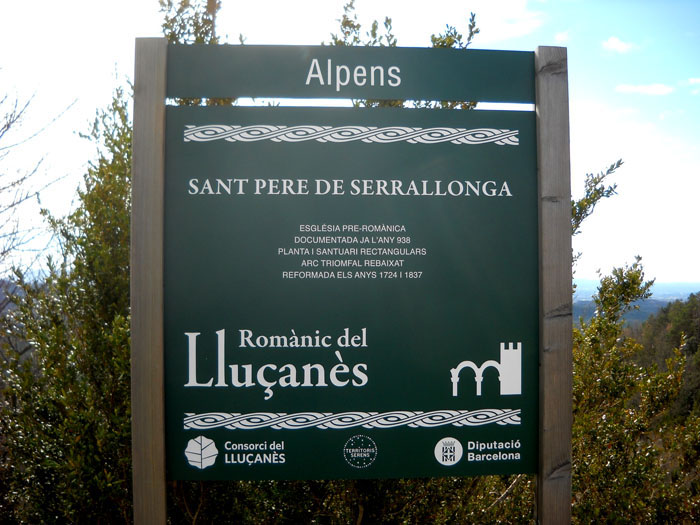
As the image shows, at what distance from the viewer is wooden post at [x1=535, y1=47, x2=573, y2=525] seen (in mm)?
2371

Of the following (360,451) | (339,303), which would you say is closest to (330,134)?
(339,303)

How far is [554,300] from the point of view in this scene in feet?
7.82

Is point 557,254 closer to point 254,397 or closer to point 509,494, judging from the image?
point 254,397

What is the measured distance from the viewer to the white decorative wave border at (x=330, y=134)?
235 cm

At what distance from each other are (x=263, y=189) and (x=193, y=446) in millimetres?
Result: 1222

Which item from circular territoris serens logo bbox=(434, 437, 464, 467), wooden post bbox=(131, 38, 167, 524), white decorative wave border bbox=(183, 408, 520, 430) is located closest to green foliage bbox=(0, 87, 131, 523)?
wooden post bbox=(131, 38, 167, 524)

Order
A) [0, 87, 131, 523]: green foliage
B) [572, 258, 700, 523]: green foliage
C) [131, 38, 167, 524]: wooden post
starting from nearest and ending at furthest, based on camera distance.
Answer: [131, 38, 167, 524]: wooden post < [0, 87, 131, 523]: green foliage < [572, 258, 700, 523]: green foliage

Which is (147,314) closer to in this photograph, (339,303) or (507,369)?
(339,303)

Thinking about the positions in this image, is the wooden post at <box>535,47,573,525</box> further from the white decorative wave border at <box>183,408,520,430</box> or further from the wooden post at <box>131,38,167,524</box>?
the wooden post at <box>131,38,167,524</box>

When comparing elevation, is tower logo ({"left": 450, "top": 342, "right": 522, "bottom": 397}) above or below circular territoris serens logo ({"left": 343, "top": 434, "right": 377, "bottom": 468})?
above

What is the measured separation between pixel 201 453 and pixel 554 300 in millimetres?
1784

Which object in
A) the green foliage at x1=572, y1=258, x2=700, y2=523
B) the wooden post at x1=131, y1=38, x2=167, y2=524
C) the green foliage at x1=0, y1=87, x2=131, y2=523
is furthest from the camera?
the green foliage at x1=572, y1=258, x2=700, y2=523

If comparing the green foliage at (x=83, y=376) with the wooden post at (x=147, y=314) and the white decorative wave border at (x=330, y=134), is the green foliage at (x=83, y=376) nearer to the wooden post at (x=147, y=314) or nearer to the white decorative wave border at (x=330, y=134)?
the wooden post at (x=147, y=314)

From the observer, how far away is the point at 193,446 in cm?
231
